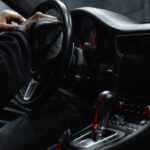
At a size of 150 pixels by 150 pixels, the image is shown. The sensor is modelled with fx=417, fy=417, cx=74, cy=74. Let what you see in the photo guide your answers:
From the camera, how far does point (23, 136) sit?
168cm

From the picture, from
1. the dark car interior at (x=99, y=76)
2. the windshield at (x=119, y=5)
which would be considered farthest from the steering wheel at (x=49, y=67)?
the windshield at (x=119, y=5)

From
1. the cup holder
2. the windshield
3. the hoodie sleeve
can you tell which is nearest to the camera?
the hoodie sleeve

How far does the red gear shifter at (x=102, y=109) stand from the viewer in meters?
1.40

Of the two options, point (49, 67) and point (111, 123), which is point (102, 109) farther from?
point (49, 67)

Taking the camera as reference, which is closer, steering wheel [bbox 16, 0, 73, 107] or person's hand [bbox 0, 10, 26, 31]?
person's hand [bbox 0, 10, 26, 31]

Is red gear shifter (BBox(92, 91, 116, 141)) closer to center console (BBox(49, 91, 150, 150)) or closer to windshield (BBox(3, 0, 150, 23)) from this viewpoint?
center console (BBox(49, 91, 150, 150))

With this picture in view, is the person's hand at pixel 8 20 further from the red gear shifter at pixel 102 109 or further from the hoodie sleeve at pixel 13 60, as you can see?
the red gear shifter at pixel 102 109

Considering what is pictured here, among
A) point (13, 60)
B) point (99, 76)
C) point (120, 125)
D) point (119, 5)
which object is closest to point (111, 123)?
point (120, 125)

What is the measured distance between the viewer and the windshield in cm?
211

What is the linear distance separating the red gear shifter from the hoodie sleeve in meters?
0.30

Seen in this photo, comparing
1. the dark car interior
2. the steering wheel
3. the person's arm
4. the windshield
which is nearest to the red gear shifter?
the dark car interior

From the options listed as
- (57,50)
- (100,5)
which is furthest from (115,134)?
(100,5)

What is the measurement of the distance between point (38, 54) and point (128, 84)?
36cm

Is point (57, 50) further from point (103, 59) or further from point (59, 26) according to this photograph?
point (103, 59)
